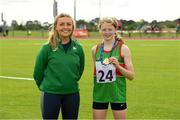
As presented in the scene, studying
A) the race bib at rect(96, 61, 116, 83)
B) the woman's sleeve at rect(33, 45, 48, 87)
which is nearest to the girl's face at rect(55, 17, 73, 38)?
the woman's sleeve at rect(33, 45, 48, 87)

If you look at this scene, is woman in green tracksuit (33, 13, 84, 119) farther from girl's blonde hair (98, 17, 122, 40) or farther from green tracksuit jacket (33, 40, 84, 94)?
girl's blonde hair (98, 17, 122, 40)

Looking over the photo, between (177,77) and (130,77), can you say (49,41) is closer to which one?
(130,77)

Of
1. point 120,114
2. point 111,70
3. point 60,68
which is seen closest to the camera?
point 60,68

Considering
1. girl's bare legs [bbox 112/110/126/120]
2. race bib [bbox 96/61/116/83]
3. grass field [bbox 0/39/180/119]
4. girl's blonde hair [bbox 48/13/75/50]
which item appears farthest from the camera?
grass field [bbox 0/39/180/119]

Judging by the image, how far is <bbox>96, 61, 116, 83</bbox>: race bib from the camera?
5891 mm

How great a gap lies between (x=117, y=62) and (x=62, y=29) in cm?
82

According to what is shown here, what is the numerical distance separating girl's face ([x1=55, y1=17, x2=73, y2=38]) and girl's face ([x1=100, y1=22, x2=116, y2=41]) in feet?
1.59

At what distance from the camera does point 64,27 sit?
18.5 feet

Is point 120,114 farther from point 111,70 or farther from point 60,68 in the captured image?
point 60,68

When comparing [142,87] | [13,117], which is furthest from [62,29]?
[142,87]

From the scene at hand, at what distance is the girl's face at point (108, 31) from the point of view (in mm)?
5930

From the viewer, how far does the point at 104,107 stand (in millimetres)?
6082

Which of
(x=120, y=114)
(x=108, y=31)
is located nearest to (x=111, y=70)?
(x=108, y=31)

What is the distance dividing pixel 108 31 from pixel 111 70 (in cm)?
51
